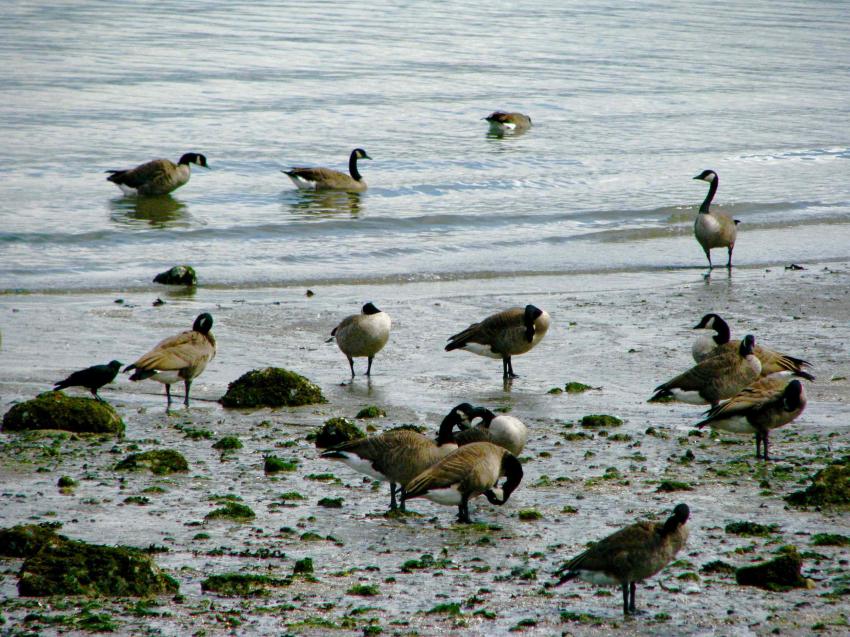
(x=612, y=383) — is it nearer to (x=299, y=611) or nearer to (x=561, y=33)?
(x=299, y=611)

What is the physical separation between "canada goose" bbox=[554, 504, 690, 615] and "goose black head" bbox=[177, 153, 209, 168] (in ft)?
67.4

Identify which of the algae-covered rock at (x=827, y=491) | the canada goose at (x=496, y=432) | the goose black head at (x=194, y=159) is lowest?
the algae-covered rock at (x=827, y=491)

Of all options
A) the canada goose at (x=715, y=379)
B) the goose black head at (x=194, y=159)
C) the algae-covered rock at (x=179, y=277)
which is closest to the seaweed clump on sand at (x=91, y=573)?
the canada goose at (x=715, y=379)

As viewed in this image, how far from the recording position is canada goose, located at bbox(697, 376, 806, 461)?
934 centimetres

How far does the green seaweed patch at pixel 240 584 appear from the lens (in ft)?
21.9

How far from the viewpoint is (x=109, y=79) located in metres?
39.8

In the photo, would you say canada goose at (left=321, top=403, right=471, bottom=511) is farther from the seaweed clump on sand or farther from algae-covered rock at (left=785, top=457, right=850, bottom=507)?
algae-covered rock at (left=785, top=457, right=850, bottom=507)

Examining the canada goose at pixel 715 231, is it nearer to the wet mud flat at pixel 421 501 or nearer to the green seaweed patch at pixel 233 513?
the wet mud flat at pixel 421 501

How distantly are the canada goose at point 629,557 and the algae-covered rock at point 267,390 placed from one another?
497 cm

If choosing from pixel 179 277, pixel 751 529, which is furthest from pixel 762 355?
pixel 179 277

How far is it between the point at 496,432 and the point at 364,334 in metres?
3.55

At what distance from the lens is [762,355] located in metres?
11.3

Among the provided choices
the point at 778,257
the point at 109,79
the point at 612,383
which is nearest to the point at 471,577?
the point at 612,383

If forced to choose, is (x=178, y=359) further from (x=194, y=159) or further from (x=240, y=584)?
(x=194, y=159)
